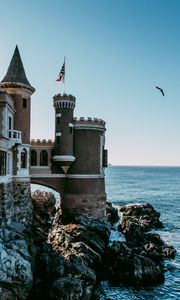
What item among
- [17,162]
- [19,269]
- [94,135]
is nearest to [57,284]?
[19,269]

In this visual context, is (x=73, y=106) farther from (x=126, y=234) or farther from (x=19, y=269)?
(x=19, y=269)

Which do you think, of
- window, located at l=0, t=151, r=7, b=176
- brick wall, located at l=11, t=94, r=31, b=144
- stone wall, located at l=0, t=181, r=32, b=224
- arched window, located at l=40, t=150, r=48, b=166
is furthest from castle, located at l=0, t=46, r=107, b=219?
window, located at l=0, t=151, r=7, b=176

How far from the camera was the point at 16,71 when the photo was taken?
30203 mm

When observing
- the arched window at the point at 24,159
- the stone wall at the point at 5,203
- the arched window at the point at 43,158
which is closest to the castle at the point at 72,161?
the arched window at the point at 43,158

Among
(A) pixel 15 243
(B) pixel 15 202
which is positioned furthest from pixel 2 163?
(A) pixel 15 243

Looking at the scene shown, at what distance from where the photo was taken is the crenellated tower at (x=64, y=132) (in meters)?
35.5

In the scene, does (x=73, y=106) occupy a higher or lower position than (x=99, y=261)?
higher

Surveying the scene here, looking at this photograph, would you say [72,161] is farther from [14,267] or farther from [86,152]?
[14,267]

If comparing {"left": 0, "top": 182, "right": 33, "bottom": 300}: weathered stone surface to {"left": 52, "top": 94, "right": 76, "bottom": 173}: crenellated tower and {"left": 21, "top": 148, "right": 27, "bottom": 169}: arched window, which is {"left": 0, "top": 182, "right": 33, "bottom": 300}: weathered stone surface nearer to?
{"left": 21, "top": 148, "right": 27, "bottom": 169}: arched window

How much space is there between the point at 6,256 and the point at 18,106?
14811mm

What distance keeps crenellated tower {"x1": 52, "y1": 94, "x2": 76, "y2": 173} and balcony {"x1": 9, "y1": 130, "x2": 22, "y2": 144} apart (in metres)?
7.56

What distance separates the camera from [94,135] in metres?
37.2

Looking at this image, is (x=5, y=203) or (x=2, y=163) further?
(x=5, y=203)

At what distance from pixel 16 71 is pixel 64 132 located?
923cm
